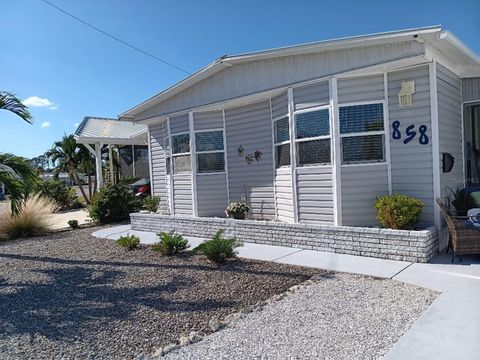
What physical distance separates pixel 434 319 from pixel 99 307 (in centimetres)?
349

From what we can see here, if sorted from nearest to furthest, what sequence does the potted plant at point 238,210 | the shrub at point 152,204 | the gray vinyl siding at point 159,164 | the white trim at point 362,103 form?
the white trim at point 362,103
the potted plant at point 238,210
the shrub at point 152,204
the gray vinyl siding at point 159,164

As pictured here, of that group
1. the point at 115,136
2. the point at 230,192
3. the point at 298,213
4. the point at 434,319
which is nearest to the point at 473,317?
the point at 434,319

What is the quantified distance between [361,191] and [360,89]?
1.70 meters

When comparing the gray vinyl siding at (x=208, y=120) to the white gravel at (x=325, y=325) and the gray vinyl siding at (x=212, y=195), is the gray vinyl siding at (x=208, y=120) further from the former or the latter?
the white gravel at (x=325, y=325)

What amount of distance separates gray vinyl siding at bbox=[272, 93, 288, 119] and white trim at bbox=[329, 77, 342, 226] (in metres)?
1.15

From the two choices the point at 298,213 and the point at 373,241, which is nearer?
the point at 373,241

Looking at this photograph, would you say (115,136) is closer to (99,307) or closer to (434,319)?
(99,307)

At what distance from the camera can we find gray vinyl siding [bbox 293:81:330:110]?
254 inches

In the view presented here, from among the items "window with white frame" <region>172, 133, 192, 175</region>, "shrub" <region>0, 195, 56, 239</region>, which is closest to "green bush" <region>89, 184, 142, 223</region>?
"shrub" <region>0, 195, 56, 239</region>

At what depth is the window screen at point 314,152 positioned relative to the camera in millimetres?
6503

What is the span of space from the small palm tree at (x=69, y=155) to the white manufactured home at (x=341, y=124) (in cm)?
1329

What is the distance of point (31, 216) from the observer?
33.7 ft

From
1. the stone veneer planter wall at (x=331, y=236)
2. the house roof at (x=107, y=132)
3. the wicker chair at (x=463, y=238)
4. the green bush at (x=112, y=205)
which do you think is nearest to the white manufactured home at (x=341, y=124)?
the stone veneer planter wall at (x=331, y=236)

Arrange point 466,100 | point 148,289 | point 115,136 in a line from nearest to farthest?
point 148,289 < point 466,100 < point 115,136
